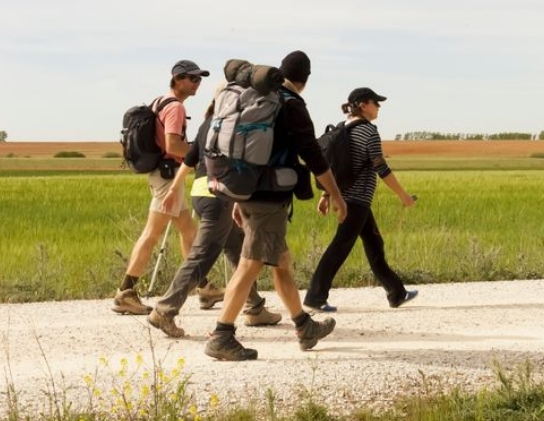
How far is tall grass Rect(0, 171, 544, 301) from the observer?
489 inches

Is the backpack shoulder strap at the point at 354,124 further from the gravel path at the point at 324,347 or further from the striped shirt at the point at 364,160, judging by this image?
the gravel path at the point at 324,347

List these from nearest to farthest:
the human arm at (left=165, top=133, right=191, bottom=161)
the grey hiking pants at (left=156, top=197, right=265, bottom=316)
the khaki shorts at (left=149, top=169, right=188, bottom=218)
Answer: the grey hiking pants at (left=156, top=197, right=265, bottom=316) → the human arm at (left=165, top=133, right=191, bottom=161) → the khaki shorts at (left=149, top=169, right=188, bottom=218)

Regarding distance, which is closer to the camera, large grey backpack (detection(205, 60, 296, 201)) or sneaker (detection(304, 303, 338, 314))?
large grey backpack (detection(205, 60, 296, 201))

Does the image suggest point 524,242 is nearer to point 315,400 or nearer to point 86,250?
point 86,250

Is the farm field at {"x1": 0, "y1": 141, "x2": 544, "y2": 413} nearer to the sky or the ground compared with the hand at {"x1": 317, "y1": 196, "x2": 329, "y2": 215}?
nearer to the ground

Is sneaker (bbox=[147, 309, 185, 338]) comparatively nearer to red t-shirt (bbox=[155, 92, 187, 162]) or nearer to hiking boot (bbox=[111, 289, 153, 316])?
hiking boot (bbox=[111, 289, 153, 316])

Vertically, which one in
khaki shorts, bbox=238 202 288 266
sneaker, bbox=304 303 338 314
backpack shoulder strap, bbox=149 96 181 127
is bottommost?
sneaker, bbox=304 303 338 314

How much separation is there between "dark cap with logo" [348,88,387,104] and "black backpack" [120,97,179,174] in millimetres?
1544

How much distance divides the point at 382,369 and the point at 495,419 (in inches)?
47.6

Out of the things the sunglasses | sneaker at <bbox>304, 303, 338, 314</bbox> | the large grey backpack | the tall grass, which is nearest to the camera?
the large grey backpack

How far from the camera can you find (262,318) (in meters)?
9.86

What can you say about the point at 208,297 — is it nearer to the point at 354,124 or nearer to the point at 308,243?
the point at 354,124

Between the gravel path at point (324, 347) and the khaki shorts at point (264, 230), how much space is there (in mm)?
720

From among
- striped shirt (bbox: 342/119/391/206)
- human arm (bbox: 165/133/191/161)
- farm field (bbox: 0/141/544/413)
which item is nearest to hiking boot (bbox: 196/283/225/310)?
farm field (bbox: 0/141/544/413)
